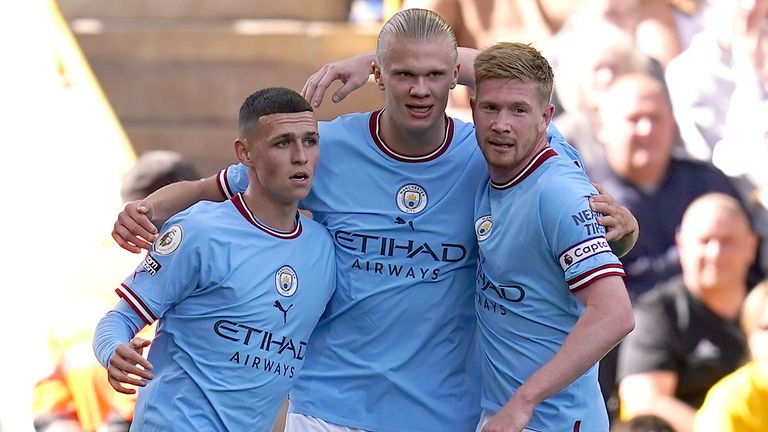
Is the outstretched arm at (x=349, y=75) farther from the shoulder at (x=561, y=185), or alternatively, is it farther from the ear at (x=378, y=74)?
the shoulder at (x=561, y=185)

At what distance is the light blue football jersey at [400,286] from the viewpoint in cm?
380

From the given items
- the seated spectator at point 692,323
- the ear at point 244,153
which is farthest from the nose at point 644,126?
the ear at point 244,153

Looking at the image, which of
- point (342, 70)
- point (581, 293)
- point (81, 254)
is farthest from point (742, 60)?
point (81, 254)

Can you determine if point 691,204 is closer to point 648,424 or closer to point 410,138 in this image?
point 648,424

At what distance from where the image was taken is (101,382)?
20.2 ft

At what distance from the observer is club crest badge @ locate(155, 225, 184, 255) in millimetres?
3635

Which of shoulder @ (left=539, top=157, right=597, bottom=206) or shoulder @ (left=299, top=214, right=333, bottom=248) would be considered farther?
shoulder @ (left=299, top=214, right=333, bottom=248)

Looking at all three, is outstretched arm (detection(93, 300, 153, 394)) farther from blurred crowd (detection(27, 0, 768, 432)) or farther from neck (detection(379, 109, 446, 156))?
blurred crowd (detection(27, 0, 768, 432))

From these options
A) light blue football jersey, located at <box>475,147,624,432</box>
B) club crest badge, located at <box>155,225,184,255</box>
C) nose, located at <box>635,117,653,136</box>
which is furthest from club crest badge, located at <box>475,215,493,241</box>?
nose, located at <box>635,117,653,136</box>

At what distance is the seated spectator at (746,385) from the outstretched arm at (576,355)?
9.14 ft

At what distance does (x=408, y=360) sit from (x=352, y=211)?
17.9 inches

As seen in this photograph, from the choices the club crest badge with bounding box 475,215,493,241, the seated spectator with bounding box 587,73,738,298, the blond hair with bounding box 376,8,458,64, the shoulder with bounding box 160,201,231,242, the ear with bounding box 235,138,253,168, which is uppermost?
the blond hair with bounding box 376,8,458,64

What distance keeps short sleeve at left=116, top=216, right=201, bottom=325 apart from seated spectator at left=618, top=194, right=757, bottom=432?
300 centimetres

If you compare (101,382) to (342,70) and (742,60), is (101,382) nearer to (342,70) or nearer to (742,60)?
(342,70)
